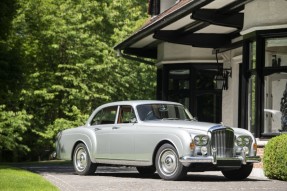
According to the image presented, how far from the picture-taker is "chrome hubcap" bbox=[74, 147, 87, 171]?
53.4 ft

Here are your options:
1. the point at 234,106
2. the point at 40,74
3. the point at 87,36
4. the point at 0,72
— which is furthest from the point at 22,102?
the point at 234,106

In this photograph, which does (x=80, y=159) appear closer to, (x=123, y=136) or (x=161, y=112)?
(x=123, y=136)

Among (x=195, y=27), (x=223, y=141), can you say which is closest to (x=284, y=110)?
(x=223, y=141)

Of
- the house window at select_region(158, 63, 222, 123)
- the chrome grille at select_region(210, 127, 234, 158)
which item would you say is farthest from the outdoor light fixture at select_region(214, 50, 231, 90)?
the chrome grille at select_region(210, 127, 234, 158)

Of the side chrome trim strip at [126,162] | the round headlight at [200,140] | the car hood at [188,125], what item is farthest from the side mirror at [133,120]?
the round headlight at [200,140]

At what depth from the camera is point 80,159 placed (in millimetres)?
16422

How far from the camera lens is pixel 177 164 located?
545 inches

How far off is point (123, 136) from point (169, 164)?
1.65 meters

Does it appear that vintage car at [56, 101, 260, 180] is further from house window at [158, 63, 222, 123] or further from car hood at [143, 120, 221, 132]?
house window at [158, 63, 222, 123]

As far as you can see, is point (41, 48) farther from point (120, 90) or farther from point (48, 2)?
point (120, 90)

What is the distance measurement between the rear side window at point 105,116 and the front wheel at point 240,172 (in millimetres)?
2842

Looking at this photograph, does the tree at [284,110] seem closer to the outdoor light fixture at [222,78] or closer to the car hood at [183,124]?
the car hood at [183,124]

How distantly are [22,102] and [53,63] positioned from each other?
8.16 ft

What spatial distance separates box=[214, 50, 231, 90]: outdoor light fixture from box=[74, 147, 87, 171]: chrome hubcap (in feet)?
23.2
